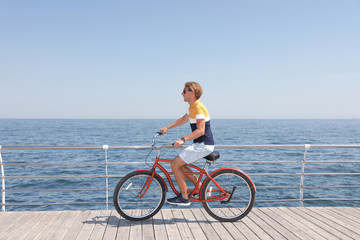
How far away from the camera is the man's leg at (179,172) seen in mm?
3593

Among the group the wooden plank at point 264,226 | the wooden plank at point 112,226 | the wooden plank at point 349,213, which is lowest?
the wooden plank at point 349,213

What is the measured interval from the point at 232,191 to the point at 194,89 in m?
1.49

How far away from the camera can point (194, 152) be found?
3.57m

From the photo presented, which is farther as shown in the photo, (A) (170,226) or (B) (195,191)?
(B) (195,191)

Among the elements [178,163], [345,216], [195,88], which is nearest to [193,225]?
[178,163]

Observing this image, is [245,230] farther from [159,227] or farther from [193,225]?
[159,227]

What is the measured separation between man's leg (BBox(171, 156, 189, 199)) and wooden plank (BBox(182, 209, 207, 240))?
343 millimetres

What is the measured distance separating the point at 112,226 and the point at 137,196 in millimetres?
479

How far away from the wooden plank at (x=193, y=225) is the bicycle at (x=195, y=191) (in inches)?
9.9

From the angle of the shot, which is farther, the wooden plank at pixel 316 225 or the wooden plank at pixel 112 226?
the wooden plank at pixel 316 225

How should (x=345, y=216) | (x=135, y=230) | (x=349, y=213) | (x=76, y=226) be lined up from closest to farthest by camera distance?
1. (x=135, y=230)
2. (x=76, y=226)
3. (x=345, y=216)
4. (x=349, y=213)

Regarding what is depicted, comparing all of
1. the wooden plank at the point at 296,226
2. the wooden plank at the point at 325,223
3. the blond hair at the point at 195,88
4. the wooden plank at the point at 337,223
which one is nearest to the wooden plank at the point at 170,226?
the wooden plank at the point at 296,226

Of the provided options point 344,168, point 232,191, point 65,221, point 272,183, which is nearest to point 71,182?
point 272,183

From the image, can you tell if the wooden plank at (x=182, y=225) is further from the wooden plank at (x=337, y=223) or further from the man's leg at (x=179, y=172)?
the wooden plank at (x=337, y=223)
